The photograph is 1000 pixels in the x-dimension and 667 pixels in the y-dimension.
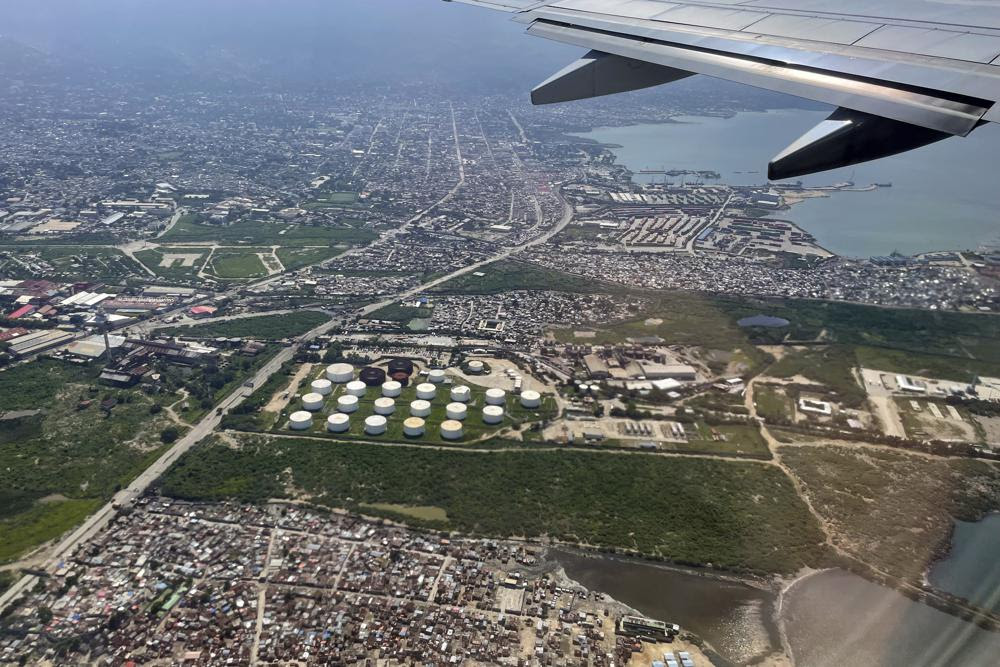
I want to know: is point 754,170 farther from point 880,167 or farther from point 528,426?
point 528,426

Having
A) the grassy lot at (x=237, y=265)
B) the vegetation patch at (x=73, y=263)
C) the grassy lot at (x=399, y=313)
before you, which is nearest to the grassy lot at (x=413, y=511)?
the grassy lot at (x=399, y=313)

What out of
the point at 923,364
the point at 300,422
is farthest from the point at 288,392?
the point at 923,364

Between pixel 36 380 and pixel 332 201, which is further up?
pixel 332 201

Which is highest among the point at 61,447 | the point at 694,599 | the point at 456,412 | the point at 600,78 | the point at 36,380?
the point at 600,78

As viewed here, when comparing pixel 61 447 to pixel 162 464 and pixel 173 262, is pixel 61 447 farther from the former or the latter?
pixel 173 262

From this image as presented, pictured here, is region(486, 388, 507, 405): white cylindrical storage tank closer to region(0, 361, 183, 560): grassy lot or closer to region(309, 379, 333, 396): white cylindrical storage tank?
region(309, 379, 333, 396): white cylindrical storage tank

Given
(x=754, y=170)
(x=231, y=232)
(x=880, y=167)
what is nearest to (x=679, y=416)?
(x=231, y=232)

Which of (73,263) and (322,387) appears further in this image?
(73,263)
